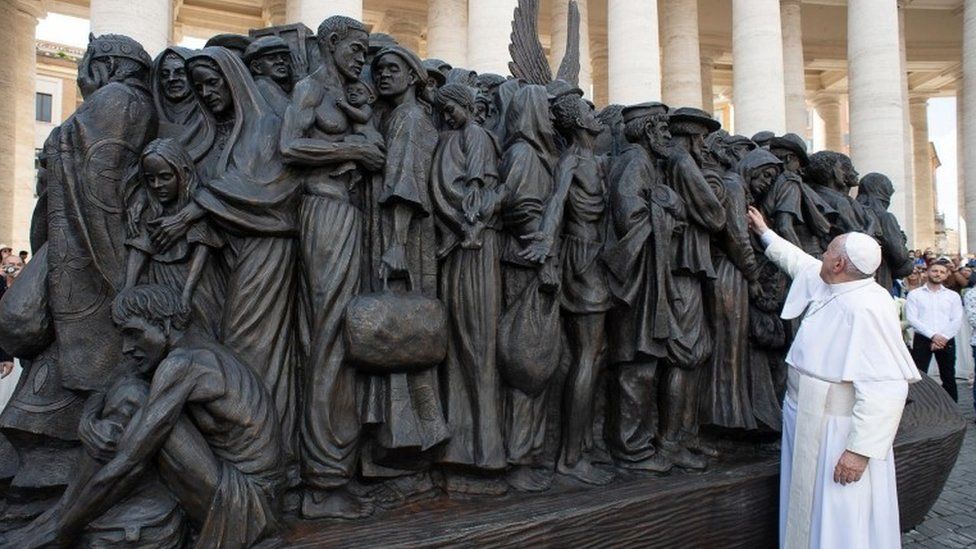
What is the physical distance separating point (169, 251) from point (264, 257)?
1.31 feet

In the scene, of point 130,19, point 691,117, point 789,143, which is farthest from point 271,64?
point 130,19

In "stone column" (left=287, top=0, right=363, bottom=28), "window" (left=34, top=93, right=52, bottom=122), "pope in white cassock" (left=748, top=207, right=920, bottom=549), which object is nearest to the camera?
"pope in white cassock" (left=748, top=207, right=920, bottom=549)

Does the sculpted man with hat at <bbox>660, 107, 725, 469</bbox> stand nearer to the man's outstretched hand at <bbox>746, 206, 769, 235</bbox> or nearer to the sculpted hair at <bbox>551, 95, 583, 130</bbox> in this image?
the man's outstretched hand at <bbox>746, 206, 769, 235</bbox>

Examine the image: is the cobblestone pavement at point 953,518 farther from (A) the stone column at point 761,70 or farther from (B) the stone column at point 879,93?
(B) the stone column at point 879,93

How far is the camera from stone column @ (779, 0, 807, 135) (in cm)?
2222

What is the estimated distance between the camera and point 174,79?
3168 millimetres

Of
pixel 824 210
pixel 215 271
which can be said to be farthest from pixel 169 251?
pixel 824 210

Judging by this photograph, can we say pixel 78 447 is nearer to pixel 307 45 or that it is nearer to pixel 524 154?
pixel 307 45

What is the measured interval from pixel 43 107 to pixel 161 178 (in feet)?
120

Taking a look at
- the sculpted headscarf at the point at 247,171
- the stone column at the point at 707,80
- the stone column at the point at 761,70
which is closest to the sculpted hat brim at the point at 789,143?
the sculpted headscarf at the point at 247,171

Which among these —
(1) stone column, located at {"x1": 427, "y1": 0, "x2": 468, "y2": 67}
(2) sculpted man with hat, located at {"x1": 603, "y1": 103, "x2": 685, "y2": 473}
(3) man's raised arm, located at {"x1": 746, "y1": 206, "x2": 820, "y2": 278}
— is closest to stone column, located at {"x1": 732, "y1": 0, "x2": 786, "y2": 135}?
(1) stone column, located at {"x1": 427, "y1": 0, "x2": 468, "y2": 67}

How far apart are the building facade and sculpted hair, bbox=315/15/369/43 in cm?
1042

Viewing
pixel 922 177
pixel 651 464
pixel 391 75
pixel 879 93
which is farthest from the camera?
pixel 922 177

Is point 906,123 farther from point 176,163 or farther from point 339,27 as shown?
point 176,163
